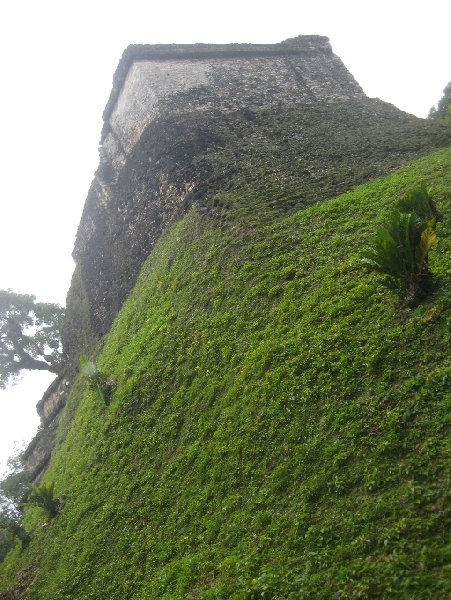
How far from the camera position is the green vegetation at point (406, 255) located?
5.11 m

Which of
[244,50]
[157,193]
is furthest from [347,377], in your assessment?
[244,50]

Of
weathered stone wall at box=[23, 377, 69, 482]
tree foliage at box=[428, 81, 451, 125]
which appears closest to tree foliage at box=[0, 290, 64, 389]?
weathered stone wall at box=[23, 377, 69, 482]

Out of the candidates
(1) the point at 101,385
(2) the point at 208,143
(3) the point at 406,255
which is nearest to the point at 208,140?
(2) the point at 208,143

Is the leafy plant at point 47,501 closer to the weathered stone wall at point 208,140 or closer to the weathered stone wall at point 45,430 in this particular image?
the weathered stone wall at point 45,430

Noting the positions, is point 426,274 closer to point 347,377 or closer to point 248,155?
point 347,377

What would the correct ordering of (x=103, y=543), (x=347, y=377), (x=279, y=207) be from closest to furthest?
1. (x=347, y=377)
2. (x=103, y=543)
3. (x=279, y=207)

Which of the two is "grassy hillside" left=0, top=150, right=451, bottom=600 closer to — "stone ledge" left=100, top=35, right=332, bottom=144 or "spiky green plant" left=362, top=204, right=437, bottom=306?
"spiky green plant" left=362, top=204, right=437, bottom=306

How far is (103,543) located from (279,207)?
20.0 feet

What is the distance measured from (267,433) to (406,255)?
2.32 meters

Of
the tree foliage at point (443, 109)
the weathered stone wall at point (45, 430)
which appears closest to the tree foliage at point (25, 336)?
the weathered stone wall at point (45, 430)

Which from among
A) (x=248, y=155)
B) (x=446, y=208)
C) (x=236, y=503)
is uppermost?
(x=248, y=155)

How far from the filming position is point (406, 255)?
516 cm

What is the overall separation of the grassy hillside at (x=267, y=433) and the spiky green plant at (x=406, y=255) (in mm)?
217

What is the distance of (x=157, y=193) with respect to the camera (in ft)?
40.8
